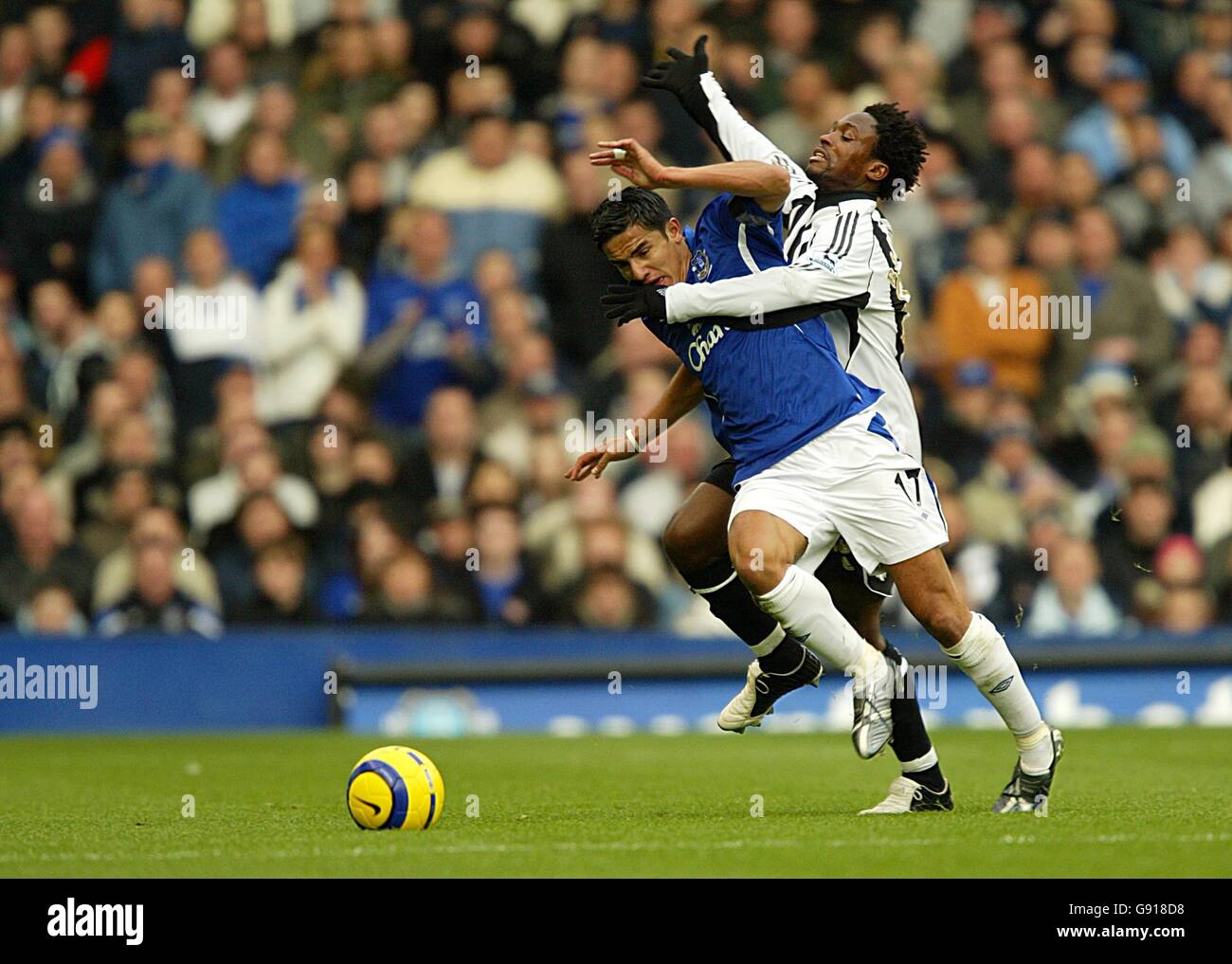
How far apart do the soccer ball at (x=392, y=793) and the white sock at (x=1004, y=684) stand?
184cm

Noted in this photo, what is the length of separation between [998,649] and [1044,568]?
231 inches

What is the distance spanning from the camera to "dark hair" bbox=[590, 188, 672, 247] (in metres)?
7.28

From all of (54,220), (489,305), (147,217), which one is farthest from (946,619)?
(54,220)

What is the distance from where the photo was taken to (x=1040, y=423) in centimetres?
1362

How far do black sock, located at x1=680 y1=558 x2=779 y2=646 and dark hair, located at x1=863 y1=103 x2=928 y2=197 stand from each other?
1490 millimetres

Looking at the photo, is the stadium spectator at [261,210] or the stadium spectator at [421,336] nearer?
the stadium spectator at [421,336]

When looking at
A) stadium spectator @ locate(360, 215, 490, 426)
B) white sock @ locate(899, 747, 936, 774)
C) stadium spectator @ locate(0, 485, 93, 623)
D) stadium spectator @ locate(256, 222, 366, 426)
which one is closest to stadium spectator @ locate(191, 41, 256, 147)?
stadium spectator @ locate(256, 222, 366, 426)

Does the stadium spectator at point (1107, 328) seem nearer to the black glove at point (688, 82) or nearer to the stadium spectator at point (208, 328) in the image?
the stadium spectator at point (208, 328)

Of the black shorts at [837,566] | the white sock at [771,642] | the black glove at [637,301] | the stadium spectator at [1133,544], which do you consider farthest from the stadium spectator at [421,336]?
the black glove at [637,301]

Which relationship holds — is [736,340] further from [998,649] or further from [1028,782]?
[1028,782]

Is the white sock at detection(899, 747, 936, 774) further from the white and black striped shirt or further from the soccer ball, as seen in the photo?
the soccer ball

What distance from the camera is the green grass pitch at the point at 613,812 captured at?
19.4 feet
